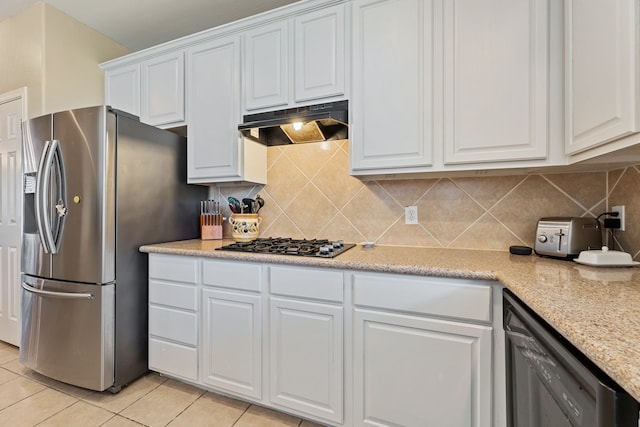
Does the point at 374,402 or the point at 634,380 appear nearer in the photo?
the point at 634,380

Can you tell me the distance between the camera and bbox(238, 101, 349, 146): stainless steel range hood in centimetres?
167

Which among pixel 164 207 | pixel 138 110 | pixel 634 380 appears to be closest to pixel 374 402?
pixel 634 380

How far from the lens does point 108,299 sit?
1.72 metres

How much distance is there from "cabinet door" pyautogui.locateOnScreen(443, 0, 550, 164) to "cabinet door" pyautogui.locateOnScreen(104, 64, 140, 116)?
2258mm

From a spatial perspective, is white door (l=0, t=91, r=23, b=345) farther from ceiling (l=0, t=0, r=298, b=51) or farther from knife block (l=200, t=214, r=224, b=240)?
knife block (l=200, t=214, r=224, b=240)

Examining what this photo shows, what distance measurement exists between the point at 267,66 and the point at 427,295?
1660 millimetres

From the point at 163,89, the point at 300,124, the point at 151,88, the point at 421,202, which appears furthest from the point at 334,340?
the point at 151,88

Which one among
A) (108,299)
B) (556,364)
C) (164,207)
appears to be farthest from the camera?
(164,207)

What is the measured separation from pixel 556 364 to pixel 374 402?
87 cm

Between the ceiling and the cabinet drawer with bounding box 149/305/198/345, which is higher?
the ceiling

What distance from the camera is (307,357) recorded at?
144cm

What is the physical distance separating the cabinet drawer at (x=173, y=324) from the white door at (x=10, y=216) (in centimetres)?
150

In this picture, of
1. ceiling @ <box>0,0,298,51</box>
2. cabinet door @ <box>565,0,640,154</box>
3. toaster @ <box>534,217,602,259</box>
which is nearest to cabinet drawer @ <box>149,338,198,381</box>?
toaster @ <box>534,217,602,259</box>

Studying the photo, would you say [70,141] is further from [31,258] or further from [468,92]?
[468,92]
